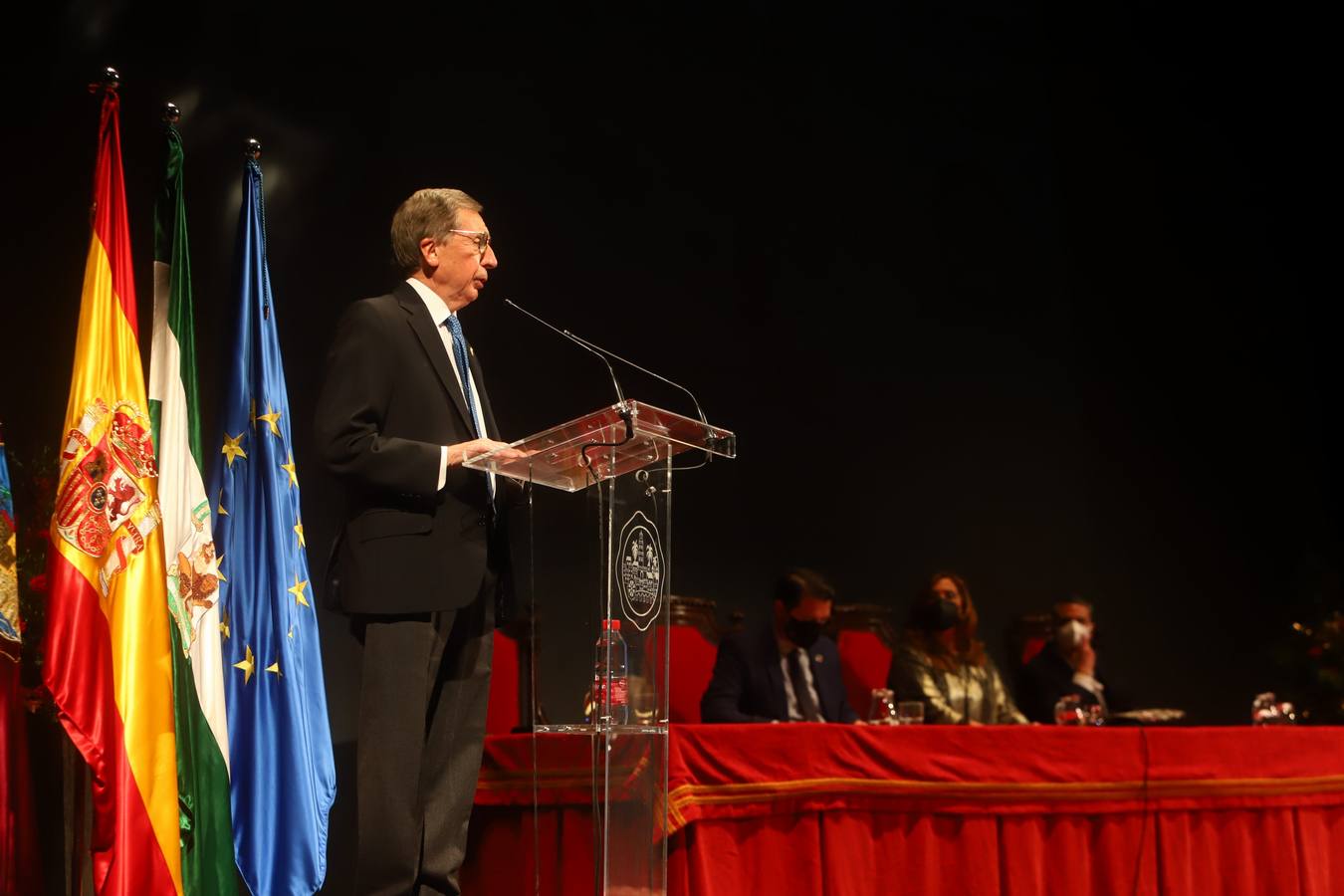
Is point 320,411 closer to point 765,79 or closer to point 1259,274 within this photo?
point 765,79

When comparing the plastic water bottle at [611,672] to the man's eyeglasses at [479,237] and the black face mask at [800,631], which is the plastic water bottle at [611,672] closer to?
the man's eyeglasses at [479,237]

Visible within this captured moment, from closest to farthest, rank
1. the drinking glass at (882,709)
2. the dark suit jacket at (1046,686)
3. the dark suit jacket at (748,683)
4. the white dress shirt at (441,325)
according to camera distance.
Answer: the white dress shirt at (441,325) → the drinking glass at (882,709) → the dark suit jacket at (748,683) → the dark suit jacket at (1046,686)

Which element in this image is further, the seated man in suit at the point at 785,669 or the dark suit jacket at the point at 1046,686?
the dark suit jacket at the point at 1046,686

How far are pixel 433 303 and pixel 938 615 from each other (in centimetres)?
255

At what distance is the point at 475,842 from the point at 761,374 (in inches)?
98.4

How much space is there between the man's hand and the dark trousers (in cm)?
29

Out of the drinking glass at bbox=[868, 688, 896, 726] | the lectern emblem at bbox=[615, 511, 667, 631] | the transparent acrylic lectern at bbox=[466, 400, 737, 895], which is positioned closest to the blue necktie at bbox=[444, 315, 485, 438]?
the transparent acrylic lectern at bbox=[466, 400, 737, 895]

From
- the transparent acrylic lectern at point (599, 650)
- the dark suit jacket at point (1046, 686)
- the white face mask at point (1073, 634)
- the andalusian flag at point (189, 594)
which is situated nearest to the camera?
the transparent acrylic lectern at point (599, 650)

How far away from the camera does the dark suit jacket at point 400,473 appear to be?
2.30m

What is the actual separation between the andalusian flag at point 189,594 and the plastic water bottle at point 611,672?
3.53 ft

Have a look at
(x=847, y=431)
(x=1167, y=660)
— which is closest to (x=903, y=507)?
(x=847, y=431)

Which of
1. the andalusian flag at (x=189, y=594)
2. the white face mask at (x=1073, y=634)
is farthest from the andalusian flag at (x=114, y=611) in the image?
the white face mask at (x=1073, y=634)

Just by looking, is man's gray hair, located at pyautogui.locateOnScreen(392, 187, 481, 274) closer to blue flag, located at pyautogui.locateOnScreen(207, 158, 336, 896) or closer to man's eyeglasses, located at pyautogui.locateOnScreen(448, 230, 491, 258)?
man's eyeglasses, located at pyautogui.locateOnScreen(448, 230, 491, 258)

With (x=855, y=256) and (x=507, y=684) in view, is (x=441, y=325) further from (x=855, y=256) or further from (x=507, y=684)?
(x=855, y=256)
